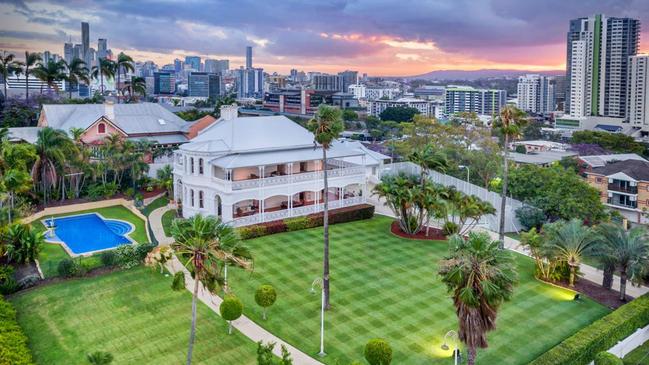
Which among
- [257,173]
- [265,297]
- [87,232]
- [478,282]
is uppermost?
[257,173]

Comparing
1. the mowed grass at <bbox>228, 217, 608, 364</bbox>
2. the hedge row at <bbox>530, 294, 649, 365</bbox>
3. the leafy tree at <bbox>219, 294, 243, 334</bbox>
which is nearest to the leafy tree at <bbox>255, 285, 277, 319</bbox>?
the mowed grass at <bbox>228, 217, 608, 364</bbox>

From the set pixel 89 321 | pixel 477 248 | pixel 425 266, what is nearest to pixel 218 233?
pixel 477 248

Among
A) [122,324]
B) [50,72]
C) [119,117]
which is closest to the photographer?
[122,324]

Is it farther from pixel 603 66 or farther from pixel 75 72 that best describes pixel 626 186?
pixel 603 66

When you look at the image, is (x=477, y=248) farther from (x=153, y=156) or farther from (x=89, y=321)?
(x=153, y=156)

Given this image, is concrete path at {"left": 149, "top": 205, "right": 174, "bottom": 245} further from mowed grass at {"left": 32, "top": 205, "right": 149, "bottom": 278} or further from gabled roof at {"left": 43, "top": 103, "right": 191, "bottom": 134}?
gabled roof at {"left": 43, "top": 103, "right": 191, "bottom": 134}

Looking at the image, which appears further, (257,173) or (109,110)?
(109,110)

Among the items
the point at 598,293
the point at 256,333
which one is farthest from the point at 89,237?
the point at 598,293
